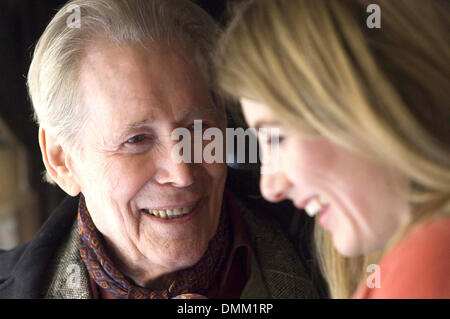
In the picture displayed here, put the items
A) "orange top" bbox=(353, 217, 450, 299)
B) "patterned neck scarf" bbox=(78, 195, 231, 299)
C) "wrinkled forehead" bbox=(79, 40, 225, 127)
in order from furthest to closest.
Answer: "patterned neck scarf" bbox=(78, 195, 231, 299)
"wrinkled forehead" bbox=(79, 40, 225, 127)
"orange top" bbox=(353, 217, 450, 299)

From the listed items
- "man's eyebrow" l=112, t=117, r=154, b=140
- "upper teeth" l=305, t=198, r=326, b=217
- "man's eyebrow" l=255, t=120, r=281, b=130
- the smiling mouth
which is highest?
"man's eyebrow" l=112, t=117, r=154, b=140

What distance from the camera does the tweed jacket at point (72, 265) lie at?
1.04 meters

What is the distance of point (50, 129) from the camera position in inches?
42.1

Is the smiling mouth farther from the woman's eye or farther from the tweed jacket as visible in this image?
the woman's eye

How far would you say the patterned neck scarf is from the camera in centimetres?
106

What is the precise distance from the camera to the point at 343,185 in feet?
2.28

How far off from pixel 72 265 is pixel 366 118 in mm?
710
